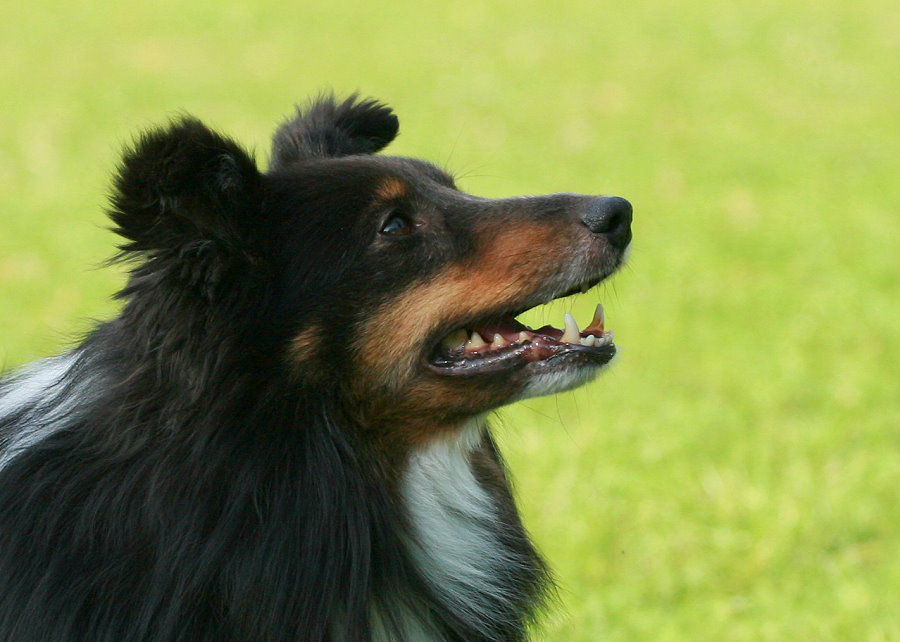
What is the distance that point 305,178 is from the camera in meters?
3.38

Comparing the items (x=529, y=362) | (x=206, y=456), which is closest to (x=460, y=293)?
(x=529, y=362)

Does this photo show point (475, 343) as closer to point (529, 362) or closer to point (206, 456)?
point (529, 362)

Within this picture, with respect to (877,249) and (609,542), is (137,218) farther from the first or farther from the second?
(877,249)

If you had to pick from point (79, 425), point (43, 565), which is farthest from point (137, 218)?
point (43, 565)

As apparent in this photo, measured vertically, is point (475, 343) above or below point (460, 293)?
below

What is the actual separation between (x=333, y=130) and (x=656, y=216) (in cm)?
679

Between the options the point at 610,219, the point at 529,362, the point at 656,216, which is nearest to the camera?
the point at 529,362

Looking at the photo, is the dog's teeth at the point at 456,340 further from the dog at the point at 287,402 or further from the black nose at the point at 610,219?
the black nose at the point at 610,219

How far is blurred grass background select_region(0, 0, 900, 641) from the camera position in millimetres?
Answer: 5160

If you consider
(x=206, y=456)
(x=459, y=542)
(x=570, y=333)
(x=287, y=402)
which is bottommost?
(x=459, y=542)

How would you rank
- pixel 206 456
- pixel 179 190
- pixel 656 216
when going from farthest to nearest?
pixel 656 216 < pixel 206 456 < pixel 179 190

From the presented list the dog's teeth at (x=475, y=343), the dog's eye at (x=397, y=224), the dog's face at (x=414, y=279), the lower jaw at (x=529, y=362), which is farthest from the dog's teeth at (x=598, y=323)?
the dog's eye at (x=397, y=224)

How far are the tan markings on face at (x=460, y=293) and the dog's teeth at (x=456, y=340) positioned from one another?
95 mm

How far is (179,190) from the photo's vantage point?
9.41 feet
